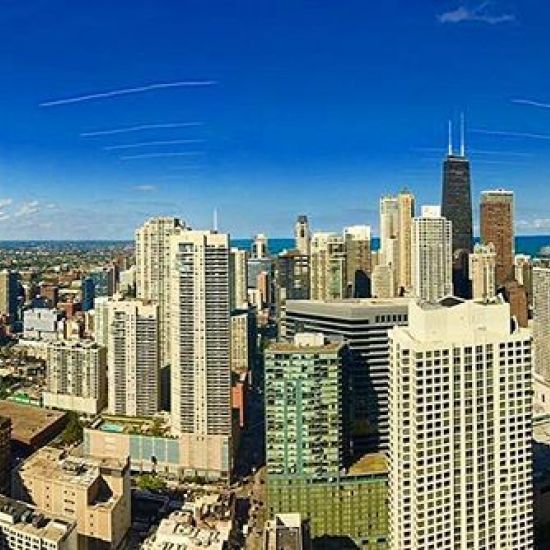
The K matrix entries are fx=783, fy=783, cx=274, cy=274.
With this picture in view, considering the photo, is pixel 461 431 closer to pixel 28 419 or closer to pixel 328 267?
pixel 28 419

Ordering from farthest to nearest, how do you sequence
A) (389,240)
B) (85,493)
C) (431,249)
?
(389,240) < (431,249) < (85,493)

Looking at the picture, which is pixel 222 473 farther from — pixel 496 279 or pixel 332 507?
pixel 496 279

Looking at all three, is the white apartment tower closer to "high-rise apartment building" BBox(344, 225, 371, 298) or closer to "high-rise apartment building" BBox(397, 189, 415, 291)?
"high-rise apartment building" BBox(397, 189, 415, 291)

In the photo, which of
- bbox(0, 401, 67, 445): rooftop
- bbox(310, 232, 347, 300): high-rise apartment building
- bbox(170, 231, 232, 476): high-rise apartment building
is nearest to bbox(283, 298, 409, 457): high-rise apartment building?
bbox(170, 231, 232, 476): high-rise apartment building

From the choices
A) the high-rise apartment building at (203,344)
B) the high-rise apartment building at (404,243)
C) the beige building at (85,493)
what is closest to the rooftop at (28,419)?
the high-rise apartment building at (203,344)

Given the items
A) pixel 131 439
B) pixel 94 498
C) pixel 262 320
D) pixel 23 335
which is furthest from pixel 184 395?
pixel 23 335

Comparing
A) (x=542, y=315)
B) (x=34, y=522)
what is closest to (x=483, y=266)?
(x=542, y=315)

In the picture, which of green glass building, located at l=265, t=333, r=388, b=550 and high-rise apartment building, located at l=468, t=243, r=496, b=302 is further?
high-rise apartment building, located at l=468, t=243, r=496, b=302
